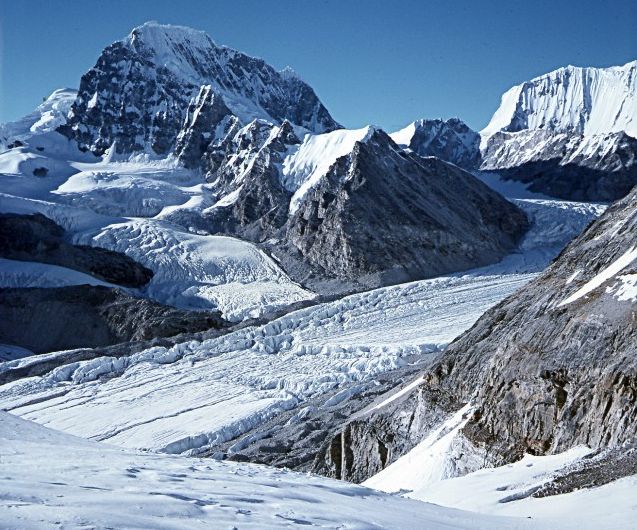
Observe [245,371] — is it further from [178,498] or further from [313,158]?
[313,158]

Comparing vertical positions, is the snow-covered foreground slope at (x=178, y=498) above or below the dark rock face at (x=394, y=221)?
below

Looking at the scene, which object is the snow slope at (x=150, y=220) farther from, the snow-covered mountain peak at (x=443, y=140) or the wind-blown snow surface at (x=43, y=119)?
the snow-covered mountain peak at (x=443, y=140)

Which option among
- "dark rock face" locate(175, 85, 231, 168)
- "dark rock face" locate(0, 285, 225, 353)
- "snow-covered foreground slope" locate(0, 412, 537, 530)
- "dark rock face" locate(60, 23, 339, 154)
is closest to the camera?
"snow-covered foreground slope" locate(0, 412, 537, 530)

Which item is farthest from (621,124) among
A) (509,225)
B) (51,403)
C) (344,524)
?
(344,524)

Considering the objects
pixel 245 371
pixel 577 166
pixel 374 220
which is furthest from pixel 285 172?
pixel 245 371

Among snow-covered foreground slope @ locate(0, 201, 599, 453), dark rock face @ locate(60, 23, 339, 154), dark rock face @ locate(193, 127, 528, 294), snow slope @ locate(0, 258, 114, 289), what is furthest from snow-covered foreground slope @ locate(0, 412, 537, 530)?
dark rock face @ locate(60, 23, 339, 154)

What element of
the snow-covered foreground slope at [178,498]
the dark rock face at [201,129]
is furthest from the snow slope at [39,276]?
the snow-covered foreground slope at [178,498]

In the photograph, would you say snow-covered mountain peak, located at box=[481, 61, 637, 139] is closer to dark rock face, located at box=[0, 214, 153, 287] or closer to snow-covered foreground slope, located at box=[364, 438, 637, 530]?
dark rock face, located at box=[0, 214, 153, 287]

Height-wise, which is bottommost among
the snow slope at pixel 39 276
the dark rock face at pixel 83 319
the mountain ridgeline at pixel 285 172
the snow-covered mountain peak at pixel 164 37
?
the dark rock face at pixel 83 319
